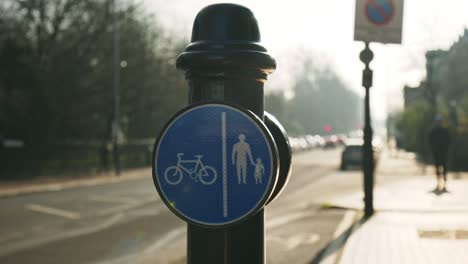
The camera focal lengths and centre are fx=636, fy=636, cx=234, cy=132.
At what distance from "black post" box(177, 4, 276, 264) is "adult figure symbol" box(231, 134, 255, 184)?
6.4 inches

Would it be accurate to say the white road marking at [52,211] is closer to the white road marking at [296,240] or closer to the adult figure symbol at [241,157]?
the white road marking at [296,240]

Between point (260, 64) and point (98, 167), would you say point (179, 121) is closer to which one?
point (260, 64)

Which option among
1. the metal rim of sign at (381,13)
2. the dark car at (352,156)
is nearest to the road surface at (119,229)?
the metal rim of sign at (381,13)

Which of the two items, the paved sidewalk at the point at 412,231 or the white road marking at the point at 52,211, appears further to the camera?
the white road marking at the point at 52,211

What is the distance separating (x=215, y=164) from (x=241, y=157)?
0.10 meters

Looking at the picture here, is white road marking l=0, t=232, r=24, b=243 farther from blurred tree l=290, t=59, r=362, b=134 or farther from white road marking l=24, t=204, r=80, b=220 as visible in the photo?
blurred tree l=290, t=59, r=362, b=134

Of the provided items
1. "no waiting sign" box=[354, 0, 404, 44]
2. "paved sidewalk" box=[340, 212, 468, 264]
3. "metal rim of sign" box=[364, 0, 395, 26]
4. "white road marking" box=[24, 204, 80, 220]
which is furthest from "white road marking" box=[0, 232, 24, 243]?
"metal rim of sign" box=[364, 0, 395, 26]

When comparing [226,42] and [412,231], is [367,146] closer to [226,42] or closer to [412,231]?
[412,231]

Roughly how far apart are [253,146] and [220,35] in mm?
452

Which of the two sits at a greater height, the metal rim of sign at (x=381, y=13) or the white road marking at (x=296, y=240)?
the metal rim of sign at (x=381, y=13)

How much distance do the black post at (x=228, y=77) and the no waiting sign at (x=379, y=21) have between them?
726cm

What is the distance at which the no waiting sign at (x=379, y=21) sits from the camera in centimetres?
930

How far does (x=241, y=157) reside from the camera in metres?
2.21

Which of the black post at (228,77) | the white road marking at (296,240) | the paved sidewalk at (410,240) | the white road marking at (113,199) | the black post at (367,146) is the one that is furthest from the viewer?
the white road marking at (113,199)
